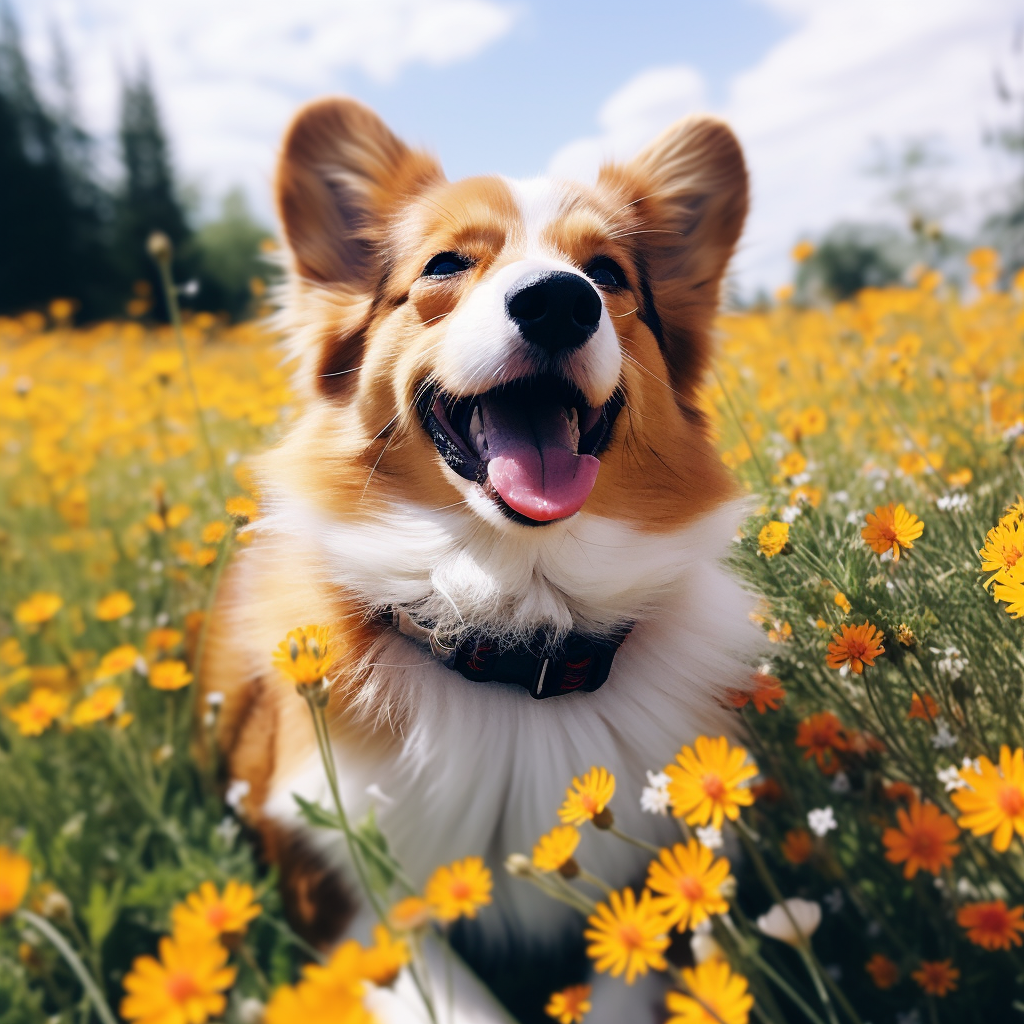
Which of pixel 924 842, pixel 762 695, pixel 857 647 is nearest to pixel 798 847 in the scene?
pixel 762 695

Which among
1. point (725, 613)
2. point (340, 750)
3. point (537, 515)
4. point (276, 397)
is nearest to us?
point (537, 515)

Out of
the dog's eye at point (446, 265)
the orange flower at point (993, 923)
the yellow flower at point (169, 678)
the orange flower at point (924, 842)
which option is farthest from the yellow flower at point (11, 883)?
the dog's eye at point (446, 265)

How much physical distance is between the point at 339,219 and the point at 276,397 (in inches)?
37.9

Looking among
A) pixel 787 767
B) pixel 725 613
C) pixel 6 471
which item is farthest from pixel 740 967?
pixel 6 471

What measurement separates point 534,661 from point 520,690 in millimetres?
82

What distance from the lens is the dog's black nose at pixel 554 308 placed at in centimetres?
178

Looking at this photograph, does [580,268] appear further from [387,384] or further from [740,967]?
[740,967]

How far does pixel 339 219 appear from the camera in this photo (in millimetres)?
2422

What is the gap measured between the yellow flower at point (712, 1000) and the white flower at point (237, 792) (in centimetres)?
140

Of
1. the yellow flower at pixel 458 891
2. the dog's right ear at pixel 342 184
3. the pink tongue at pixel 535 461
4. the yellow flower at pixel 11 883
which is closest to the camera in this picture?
the yellow flower at pixel 11 883

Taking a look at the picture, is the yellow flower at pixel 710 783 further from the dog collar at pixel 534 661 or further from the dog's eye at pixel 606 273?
the dog's eye at pixel 606 273

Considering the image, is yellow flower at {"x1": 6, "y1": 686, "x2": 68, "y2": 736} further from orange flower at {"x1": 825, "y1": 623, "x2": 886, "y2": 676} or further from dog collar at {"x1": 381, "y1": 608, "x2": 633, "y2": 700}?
orange flower at {"x1": 825, "y1": 623, "x2": 886, "y2": 676}

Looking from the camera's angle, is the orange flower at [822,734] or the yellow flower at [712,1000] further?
the orange flower at [822,734]

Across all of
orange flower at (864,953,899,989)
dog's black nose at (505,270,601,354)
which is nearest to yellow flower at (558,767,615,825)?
orange flower at (864,953,899,989)
